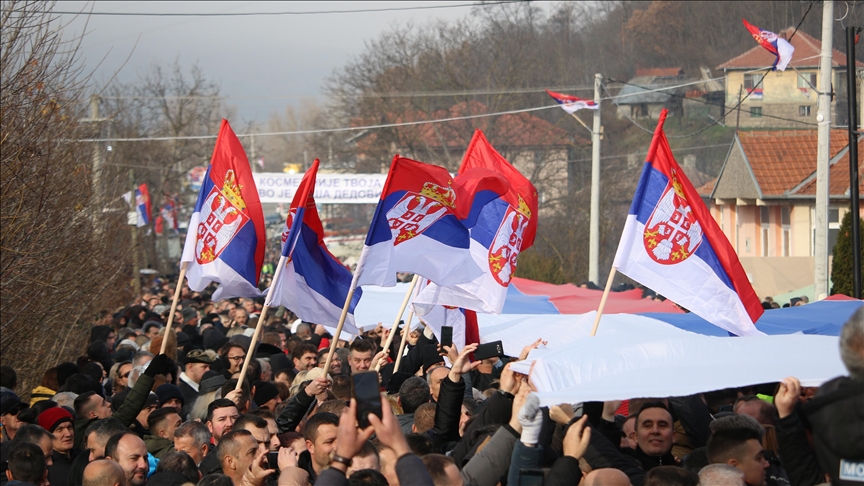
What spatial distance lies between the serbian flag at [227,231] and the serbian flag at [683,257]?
147 inches

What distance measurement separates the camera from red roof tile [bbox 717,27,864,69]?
22.6 meters

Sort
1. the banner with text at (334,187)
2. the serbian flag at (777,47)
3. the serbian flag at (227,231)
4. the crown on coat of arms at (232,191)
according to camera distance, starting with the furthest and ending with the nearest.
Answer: the banner with text at (334,187), the serbian flag at (777,47), the crown on coat of arms at (232,191), the serbian flag at (227,231)

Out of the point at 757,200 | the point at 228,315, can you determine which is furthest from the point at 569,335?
the point at 757,200

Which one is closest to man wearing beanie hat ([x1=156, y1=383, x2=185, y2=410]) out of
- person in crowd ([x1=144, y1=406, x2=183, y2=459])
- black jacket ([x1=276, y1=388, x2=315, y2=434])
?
person in crowd ([x1=144, y1=406, x2=183, y2=459])

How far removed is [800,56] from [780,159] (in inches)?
257

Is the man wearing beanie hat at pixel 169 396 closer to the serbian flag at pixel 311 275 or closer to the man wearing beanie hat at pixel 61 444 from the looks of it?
the man wearing beanie hat at pixel 61 444

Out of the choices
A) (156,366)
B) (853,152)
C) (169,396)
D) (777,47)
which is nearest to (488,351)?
(156,366)

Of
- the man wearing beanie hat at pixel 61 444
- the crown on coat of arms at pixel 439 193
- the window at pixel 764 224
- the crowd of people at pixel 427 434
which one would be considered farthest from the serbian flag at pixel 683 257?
the window at pixel 764 224

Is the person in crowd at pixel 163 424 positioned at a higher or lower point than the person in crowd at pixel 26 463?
lower

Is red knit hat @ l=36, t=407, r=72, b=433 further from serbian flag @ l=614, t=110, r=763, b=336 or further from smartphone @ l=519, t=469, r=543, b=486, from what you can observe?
serbian flag @ l=614, t=110, r=763, b=336

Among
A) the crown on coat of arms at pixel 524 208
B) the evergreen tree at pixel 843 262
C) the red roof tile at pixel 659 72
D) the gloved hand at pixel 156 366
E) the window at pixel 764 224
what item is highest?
the red roof tile at pixel 659 72

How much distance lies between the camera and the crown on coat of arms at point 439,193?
863 centimetres

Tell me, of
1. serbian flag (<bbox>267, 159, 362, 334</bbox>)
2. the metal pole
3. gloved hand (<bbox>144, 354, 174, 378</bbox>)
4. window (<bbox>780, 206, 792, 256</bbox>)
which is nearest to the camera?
gloved hand (<bbox>144, 354, 174, 378</bbox>)

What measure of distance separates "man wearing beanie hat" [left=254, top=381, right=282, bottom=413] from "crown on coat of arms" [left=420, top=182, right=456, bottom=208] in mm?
2127
